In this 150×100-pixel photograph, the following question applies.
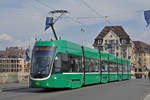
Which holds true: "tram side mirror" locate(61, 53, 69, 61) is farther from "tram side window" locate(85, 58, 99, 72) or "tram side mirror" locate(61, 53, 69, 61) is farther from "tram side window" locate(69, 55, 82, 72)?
"tram side window" locate(85, 58, 99, 72)

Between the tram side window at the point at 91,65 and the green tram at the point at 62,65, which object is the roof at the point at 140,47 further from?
the green tram at the point at 62,65

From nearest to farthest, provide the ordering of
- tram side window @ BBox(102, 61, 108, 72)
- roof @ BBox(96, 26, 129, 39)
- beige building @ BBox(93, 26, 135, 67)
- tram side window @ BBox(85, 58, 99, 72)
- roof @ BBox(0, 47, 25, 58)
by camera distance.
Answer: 1. tram side window @ BBox(85, 58, 99, 72)
2. tram side window @ BBox(102, 61, 108, 72)
3. roof @ BBox(0, 47, 25, 58)
4. beige building @ BBox(93, 26, 135, 67)
5. roof @ BBox(96, 26, 129, 39)

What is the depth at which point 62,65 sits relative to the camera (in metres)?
19.6

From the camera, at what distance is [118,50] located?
105812 mm

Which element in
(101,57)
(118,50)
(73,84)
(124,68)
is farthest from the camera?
(118,50)

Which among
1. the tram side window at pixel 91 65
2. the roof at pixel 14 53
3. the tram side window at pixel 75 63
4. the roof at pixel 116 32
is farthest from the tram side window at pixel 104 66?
the roof at pixel 116 32

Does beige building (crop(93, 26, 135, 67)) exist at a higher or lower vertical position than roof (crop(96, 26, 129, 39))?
lower

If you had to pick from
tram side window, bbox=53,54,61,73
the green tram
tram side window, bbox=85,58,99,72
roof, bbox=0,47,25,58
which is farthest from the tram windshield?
roof, bbox=0,47,25,58

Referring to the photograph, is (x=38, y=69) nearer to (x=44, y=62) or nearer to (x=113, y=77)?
(x=44, y=62)

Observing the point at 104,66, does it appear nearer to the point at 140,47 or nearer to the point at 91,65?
the point at 91,65

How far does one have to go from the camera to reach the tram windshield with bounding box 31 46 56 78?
60.0ft

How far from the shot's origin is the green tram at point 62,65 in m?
18.3

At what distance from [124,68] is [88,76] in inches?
727

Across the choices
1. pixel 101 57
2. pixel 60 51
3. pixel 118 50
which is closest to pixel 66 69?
pixel 60 51
